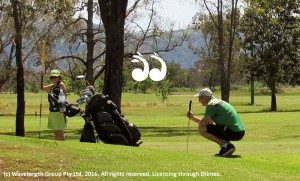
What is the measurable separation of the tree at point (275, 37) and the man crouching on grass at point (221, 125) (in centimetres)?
5867

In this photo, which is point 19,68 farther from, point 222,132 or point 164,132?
point 222,132

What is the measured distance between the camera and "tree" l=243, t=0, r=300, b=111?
71.6 metres

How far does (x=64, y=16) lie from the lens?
106 feet

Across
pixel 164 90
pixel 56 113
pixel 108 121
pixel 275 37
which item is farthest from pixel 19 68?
pixel 164 90

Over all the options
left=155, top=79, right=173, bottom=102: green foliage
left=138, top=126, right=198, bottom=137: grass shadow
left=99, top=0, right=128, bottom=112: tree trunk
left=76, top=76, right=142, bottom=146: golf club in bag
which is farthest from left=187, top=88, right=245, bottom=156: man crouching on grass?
left=155, top=79, right=173, bottom=102: green foliage

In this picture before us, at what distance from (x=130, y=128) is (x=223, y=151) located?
1.93 metres

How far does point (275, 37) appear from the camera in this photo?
238ft

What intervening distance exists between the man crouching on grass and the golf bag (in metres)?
1.52

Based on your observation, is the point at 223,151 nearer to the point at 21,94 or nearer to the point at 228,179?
the point at 228,179

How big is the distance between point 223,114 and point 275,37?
199 ft

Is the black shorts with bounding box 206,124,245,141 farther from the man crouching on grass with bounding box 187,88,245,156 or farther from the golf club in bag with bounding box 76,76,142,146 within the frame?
the golf club in bag with bounding box 76,76,142,146

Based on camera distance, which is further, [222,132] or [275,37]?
[275,37]

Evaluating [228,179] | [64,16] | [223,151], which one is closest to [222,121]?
[223,151]

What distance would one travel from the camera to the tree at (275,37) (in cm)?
7162
